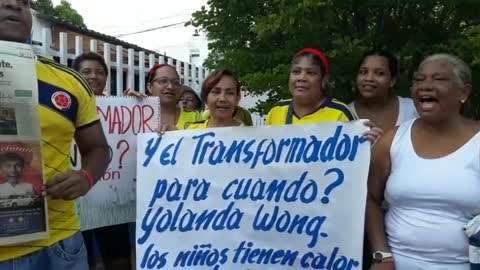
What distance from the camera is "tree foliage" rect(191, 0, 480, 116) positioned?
4.11 metres

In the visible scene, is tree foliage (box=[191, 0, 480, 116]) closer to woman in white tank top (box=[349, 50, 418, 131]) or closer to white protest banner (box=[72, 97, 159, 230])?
woman in white tank top (box=[349, 50, 418, 131])

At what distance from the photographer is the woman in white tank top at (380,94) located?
346 cm

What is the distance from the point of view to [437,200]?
7.98ft

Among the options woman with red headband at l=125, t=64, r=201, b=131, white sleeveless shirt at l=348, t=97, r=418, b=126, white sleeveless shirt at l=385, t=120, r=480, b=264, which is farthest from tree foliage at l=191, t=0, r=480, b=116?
white sleeveless shirt at l=385, t=120, r=480, b=264

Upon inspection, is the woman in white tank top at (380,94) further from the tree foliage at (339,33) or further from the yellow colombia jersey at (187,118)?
the yellow colombia jersey at (187,118)

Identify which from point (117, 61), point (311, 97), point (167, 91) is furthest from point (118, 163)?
point (117, 61)

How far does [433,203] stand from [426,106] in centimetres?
43

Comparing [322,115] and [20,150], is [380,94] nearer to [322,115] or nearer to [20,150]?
[322,115]

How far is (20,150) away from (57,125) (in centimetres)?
19

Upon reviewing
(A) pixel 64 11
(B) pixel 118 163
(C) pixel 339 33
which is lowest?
(B) pixel 118 163

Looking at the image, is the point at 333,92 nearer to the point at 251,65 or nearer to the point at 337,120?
the point at 251,65

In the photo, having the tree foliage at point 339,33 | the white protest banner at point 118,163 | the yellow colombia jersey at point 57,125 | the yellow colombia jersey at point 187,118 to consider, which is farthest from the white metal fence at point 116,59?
the yellow colombia jersey at point 57,125

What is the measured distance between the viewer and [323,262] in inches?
114

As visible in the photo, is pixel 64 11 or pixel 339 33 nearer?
pixel 339 33
